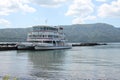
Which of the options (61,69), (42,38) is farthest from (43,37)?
(61,69)

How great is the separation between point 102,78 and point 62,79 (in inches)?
151

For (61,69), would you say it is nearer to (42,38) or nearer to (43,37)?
(42,38)

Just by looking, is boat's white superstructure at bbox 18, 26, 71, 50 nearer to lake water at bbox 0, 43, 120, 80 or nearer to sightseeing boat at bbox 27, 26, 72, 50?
sightseeing boat at bbox 27, 26, 72, 50

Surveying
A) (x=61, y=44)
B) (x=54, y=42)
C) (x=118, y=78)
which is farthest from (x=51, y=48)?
(x=118, y=78)

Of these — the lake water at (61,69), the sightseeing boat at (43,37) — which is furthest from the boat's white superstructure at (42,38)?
the lake water at (61,69)

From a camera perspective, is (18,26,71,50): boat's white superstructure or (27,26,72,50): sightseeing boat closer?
(18,26,71,50): boat's white superstructure

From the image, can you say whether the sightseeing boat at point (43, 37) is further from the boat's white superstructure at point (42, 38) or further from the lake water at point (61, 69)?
the lake water at point (61, 69)

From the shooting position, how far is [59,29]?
110938mm

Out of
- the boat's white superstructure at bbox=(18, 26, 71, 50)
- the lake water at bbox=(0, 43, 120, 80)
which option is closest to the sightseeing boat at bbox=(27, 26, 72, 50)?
the boat's white superstructure at bbox=(18, 26, 71, 50)

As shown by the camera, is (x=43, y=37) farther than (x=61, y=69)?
Yes

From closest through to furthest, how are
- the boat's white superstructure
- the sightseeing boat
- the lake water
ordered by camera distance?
the lake water → the boat's white superstructure → the sightseeing boat

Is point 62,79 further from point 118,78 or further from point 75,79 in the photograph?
point 118,78

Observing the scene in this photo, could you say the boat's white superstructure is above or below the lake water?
above

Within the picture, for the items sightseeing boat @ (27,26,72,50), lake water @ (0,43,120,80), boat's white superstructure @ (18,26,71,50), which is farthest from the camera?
sightseeing boat @ (27,26,72,50)
